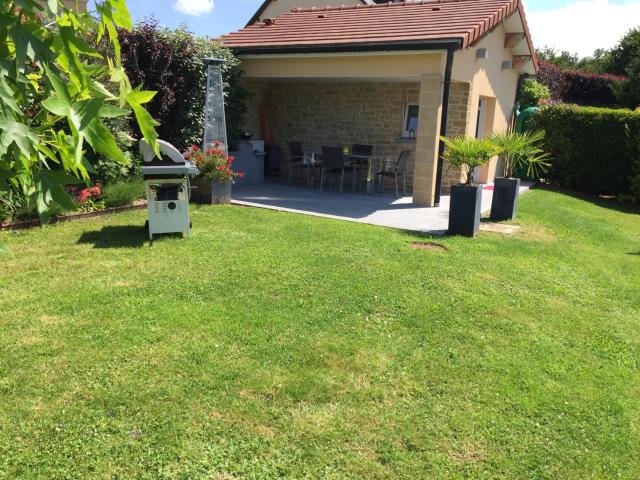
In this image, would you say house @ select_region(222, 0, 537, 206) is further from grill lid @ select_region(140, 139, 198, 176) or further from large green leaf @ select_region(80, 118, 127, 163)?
large green leaf @ select_region(80, 118, 127, 163)

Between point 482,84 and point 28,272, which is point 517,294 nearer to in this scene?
point 28,272

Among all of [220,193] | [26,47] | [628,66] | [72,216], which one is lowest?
[72,216]

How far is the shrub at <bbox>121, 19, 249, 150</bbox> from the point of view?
1000 centimetres

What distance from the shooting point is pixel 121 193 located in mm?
8742

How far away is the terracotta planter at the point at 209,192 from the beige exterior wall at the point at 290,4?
15107mm

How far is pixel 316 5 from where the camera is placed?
2261cm

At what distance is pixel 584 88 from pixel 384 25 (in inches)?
723

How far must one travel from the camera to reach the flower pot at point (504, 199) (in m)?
9.23

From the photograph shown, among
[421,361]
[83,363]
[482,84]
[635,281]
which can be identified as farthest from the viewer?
[482,84]

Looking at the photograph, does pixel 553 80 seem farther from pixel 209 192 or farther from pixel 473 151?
pixel 209 192

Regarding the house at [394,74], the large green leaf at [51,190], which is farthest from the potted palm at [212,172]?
the large green leaf at [51,190]

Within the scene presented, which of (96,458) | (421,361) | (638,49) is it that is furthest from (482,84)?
(638,49)

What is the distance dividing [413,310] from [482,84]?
30.9 feet

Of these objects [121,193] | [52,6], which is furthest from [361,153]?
[52,6]
